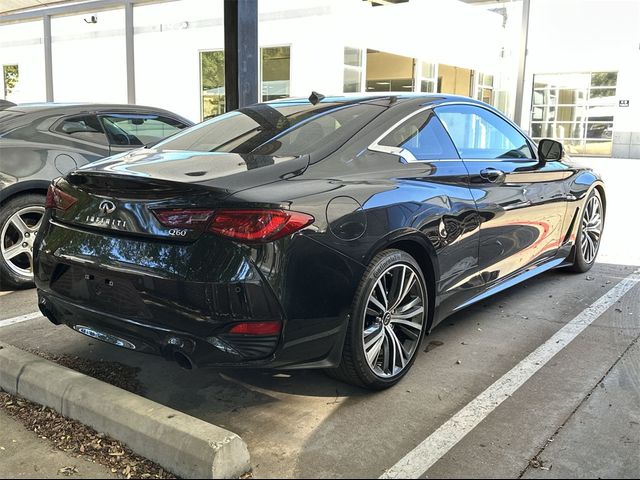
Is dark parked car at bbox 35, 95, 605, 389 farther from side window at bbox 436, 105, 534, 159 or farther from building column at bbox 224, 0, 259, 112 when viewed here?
building column at bbox 224, 0, 259, 112

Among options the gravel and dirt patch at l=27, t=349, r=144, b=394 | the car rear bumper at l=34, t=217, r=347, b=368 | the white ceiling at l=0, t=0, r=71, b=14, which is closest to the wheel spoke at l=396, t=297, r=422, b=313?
the car rear bumper at l=34, t=217, r=347, b=368

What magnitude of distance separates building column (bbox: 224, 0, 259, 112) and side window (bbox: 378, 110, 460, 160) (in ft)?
9.91

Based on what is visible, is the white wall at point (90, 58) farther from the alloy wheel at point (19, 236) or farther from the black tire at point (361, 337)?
the black tire at point (361, 337)

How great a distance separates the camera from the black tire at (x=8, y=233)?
16.6 ft

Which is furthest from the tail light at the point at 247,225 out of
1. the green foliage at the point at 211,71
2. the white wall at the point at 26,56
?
the white wall at the point at 26,56

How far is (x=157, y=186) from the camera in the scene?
2.87 meters

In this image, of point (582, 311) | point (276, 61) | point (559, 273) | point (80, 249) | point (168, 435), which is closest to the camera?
point (168, 435)

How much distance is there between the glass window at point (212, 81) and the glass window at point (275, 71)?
1.43m

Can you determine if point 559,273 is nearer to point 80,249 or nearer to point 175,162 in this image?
point 175,162

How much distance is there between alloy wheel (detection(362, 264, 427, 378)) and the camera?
128 inches

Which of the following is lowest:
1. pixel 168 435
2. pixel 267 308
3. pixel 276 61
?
pixel 168 435

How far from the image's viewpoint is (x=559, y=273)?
598 cm

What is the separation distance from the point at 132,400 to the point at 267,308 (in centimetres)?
85

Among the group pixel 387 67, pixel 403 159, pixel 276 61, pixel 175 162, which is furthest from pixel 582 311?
pixel 387 67
